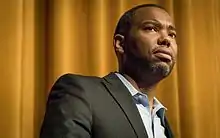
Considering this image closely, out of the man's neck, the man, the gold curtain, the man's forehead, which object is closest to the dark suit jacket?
the man

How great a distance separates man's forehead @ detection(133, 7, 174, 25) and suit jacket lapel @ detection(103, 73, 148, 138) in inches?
8.4

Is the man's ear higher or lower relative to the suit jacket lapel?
higher

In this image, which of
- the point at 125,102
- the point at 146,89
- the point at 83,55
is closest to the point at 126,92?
the point at 125,102

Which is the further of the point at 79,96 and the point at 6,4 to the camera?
the point at 6,4

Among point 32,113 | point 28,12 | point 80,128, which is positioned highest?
point 28,12

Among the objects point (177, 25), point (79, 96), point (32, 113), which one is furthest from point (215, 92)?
point (79, 96)

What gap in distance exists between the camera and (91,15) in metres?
1.67

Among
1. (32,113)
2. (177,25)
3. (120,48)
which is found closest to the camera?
(120,48)

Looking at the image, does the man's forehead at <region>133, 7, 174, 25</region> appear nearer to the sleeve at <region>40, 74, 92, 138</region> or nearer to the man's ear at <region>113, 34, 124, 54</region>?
the man's ear at <region>113, 34, 124, 54</region>

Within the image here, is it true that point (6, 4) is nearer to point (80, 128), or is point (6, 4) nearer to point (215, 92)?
point (80, 128)

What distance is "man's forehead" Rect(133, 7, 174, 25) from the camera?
52.5 inches

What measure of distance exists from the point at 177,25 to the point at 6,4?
67 centimetres

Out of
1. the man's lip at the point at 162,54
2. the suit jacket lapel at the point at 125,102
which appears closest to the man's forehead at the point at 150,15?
the man's lip at the point at 162,54

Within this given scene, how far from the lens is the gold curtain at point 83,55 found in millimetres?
1512
